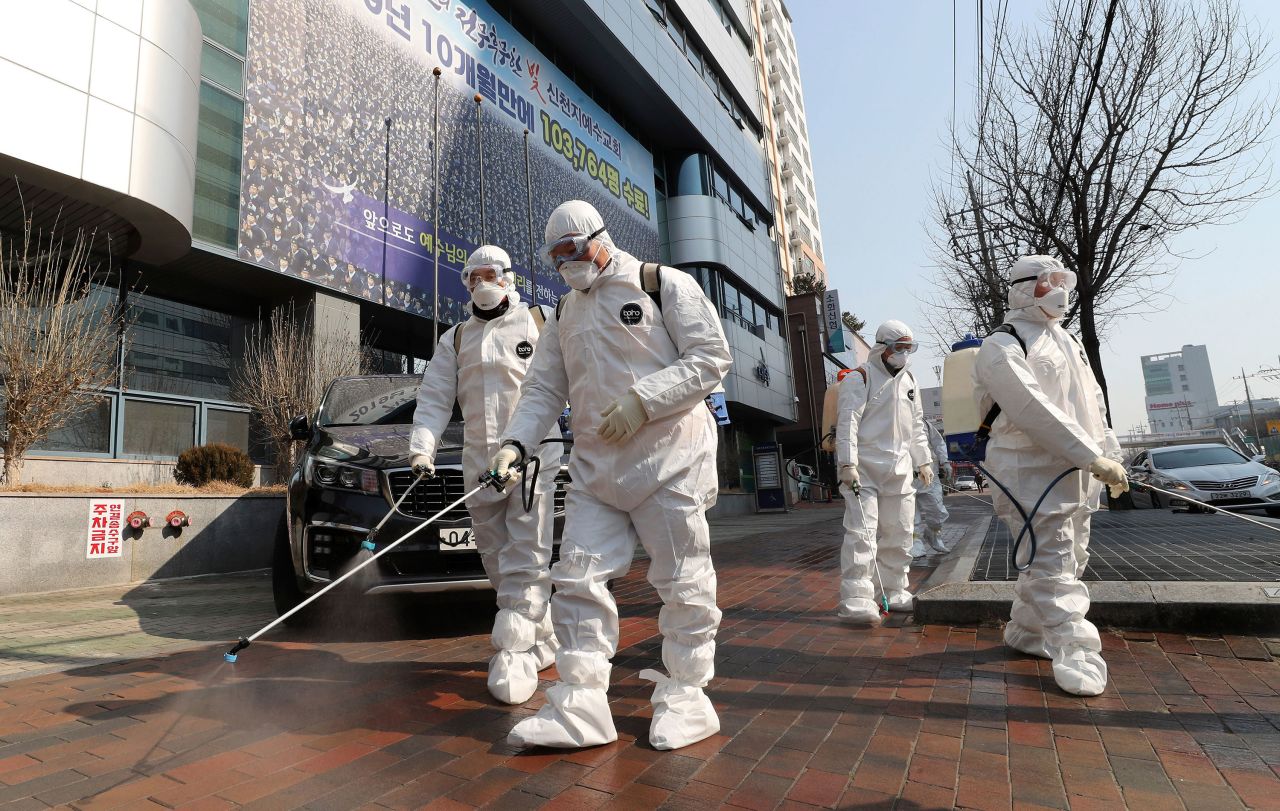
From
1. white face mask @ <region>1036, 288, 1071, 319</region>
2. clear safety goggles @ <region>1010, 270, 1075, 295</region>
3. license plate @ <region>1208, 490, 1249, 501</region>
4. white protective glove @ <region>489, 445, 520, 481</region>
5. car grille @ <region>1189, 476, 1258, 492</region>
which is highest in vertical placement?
clear safety goggles @ <region>1010, 270, 1075, 295</region>

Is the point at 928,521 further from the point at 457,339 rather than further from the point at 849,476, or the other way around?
the point at 457,339

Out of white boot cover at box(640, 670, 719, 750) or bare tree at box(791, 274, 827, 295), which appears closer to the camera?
white boot cover at box(640, 670, 719, 750)

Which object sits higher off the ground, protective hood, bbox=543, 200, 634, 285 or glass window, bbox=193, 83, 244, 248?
glass window, bbox=193, 83, 244, 248

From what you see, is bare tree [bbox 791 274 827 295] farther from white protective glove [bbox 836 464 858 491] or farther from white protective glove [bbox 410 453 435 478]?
white protective glove [bbox 410 453 435 478]

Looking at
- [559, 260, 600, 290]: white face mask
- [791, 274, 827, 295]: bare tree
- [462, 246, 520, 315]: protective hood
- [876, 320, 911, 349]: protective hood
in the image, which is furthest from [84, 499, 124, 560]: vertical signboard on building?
[791, 274, 827, 295]: bare tree

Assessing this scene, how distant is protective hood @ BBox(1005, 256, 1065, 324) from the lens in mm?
3260

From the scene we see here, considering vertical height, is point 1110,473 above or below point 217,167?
below

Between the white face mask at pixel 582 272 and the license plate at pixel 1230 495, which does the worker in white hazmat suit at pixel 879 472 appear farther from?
the license plate at pixel 1230 495

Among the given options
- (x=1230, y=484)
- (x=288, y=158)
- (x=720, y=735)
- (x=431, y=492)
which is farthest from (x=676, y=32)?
(x=720, y=735)

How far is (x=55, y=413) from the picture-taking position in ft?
27.3

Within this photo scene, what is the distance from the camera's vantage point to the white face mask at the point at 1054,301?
10.5 ft

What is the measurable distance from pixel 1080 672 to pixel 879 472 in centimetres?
206

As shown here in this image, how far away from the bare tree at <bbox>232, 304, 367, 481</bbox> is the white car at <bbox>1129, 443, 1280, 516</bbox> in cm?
1293

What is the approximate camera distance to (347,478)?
416 centimetres
